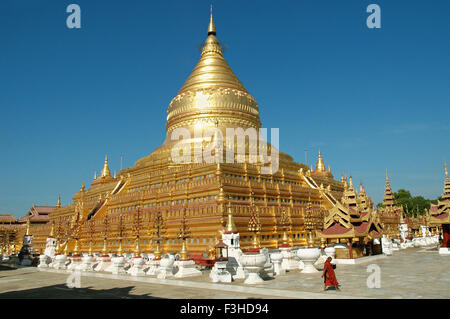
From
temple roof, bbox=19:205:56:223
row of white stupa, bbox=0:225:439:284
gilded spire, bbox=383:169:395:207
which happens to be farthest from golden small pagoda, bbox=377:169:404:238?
temple roof, bbox=19:205:56:223

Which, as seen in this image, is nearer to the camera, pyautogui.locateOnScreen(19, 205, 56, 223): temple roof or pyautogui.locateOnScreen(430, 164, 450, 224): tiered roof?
pyautogui.locateOnScreen(430, 164, 450, 224): tiered roof

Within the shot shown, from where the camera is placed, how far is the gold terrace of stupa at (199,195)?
3139 centimetres

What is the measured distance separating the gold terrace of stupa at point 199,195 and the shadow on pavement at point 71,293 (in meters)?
8.36

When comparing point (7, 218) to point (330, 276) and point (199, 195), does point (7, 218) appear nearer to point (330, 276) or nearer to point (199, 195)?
point (199, 195)

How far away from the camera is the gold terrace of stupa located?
1236 inches

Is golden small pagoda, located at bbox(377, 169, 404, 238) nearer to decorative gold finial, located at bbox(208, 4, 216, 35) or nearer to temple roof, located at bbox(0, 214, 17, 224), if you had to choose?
decorative gold finial, located at bbox(208, 4, 216, 35)

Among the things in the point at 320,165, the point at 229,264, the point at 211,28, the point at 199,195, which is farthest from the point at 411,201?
the point at 229,264

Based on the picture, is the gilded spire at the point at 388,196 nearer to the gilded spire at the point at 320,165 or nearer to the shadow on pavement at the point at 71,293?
the gilded spire at the point at 320,165

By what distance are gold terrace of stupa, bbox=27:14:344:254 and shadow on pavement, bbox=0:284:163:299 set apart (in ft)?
27.4

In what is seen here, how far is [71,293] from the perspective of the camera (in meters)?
15.9

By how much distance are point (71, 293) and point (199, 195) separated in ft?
59.0
